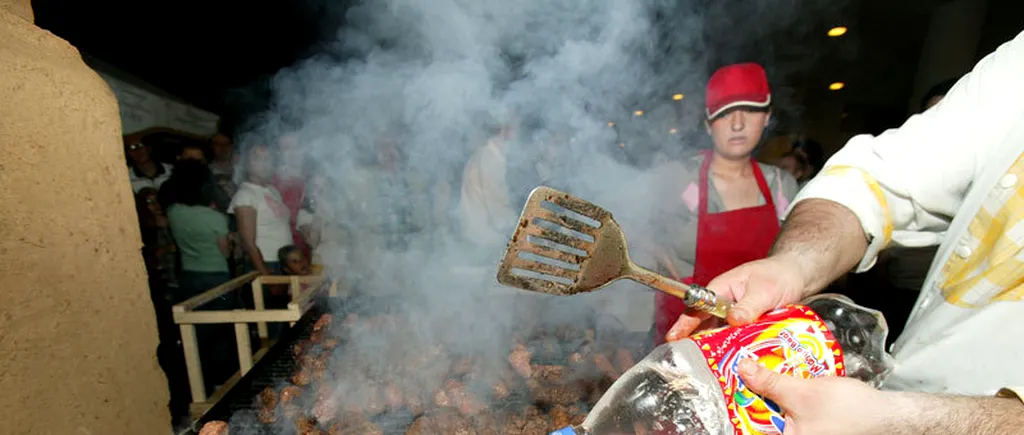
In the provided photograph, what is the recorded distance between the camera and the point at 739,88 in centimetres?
318

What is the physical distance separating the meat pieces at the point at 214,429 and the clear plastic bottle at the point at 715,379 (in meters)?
1.60

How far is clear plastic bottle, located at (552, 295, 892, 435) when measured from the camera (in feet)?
3.55

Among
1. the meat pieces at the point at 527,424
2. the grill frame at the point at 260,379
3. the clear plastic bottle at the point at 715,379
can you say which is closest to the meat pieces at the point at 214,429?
the grill frame at the point at 260,379

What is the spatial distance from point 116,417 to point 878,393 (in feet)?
8.97

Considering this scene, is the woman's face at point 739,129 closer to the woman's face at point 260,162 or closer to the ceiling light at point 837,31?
the woman's face at point 260,162

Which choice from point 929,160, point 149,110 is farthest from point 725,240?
point 149,110

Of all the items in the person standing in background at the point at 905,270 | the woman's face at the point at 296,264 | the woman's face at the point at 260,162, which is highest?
the woman's face at the point at 260,162

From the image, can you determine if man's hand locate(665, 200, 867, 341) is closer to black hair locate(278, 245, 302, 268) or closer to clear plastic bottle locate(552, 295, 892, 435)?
clear plastic bottle locate(552, 295, 892, 435)

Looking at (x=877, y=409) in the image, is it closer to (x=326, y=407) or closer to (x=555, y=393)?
(x=555, y=393)

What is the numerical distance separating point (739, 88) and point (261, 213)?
5.14 meters

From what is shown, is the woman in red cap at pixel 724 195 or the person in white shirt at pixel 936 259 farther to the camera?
the woman in red cap at pixel 724 195

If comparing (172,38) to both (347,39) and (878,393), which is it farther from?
(878,393)

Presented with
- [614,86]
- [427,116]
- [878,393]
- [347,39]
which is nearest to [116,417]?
[878,393]

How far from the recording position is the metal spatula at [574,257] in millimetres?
1300
